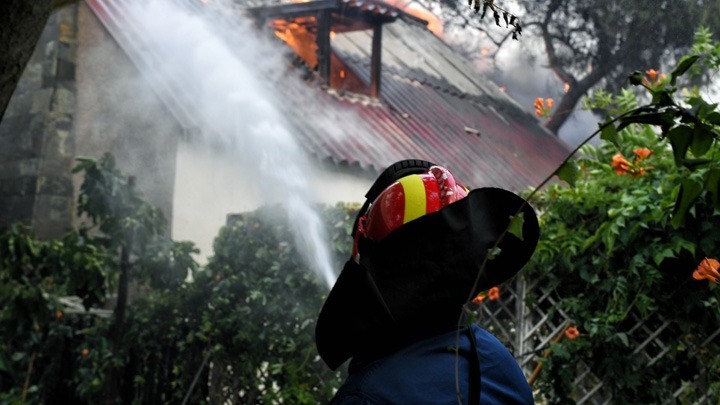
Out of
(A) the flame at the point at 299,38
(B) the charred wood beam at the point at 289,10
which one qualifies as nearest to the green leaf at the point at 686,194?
(B) the charred wood beam at the point at 289,10

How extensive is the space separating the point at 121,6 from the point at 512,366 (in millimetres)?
10521

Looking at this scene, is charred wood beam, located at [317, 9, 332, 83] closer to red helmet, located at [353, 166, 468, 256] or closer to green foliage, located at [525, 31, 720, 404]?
green foliage, located at [525, 31, 720, 404]

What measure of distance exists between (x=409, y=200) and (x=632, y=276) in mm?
2737

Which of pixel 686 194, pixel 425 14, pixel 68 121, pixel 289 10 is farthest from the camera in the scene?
pixel 425 14

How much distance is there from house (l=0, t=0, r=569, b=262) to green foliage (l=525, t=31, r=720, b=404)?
13.6 ft

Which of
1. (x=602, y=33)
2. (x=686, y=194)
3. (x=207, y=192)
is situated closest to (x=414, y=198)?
(x=686, y=194)

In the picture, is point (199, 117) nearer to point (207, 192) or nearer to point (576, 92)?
point (207, 192)

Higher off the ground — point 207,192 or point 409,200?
point 409,200

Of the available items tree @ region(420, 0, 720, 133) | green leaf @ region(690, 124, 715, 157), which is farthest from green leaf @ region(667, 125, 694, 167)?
tree @ region(420, 0, 720, 133)

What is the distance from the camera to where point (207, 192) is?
992 centimetres

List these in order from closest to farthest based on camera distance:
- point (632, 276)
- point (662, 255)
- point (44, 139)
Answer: point (662, 255) → point (632, 276) → point (44, 139)

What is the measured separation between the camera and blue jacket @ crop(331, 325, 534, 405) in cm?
228

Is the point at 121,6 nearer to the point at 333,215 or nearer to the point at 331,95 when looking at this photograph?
the point at 331,95

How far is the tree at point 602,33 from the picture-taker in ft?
59.8
